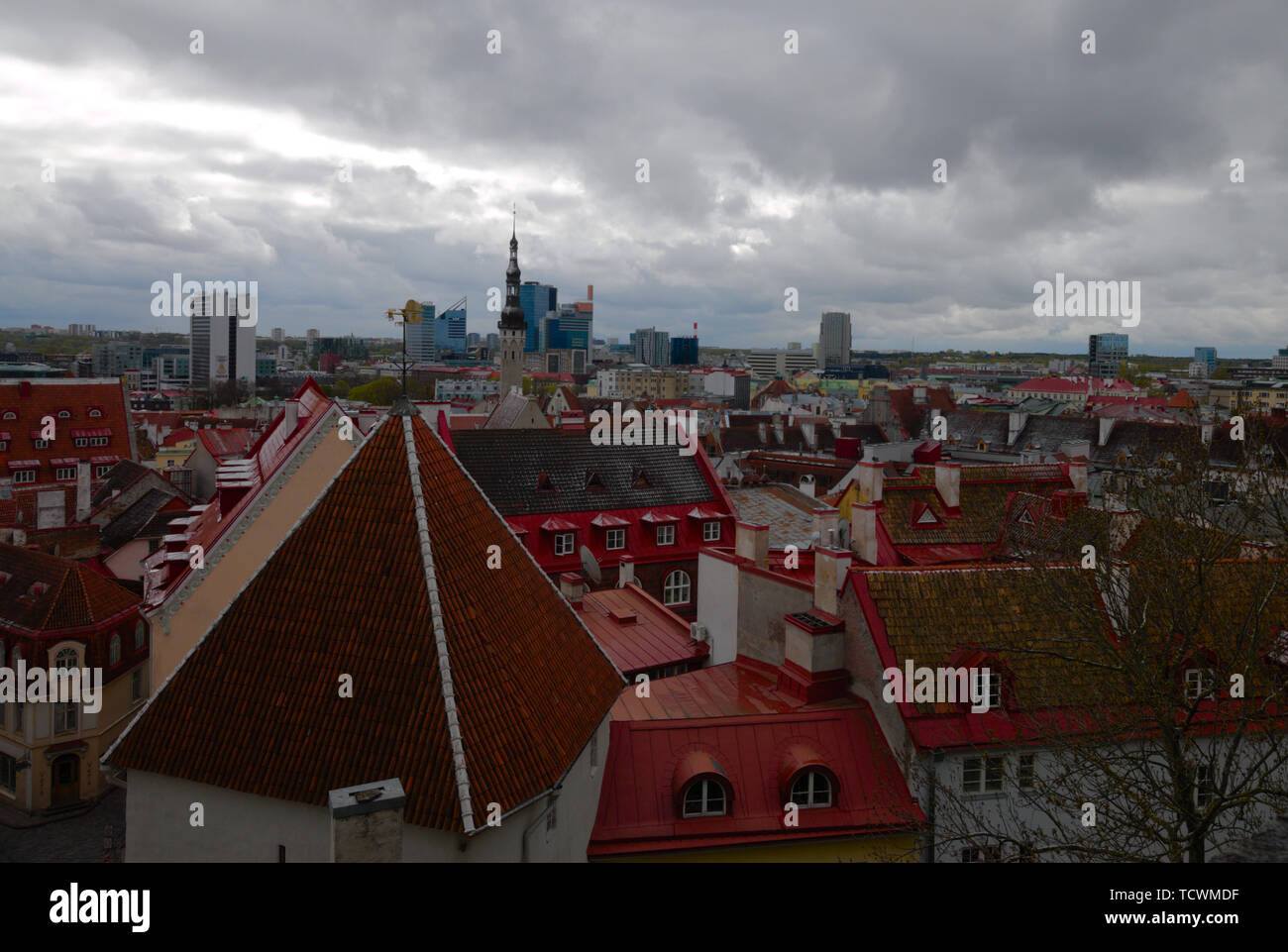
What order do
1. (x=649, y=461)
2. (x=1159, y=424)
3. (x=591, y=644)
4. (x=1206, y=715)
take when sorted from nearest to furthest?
(x=591, y=644), (x=1206, y=715), (x=649, y=461), (x=1159, y=424)

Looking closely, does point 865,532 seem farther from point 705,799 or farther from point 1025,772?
point 705,799

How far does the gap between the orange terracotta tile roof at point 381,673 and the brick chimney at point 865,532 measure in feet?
58.2

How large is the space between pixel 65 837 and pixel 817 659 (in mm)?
24852

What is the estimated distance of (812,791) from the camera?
18219 millimetres

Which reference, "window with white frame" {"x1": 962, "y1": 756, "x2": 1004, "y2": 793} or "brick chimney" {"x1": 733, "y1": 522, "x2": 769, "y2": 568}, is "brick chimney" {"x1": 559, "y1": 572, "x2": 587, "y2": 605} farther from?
"window with white frame" {"x1": 962, "y1": 756, "x2": 1004, "y2": 793}

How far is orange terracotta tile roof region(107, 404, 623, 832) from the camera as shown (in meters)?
11.9

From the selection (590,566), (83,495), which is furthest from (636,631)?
(83,495)

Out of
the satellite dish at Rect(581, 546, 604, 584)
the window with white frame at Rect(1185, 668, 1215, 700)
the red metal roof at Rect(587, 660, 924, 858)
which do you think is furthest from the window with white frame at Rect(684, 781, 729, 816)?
the satellite dish at Rect(581, 546, 604, 584)

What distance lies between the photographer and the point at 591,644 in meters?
16.4

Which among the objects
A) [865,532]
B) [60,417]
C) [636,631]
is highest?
[60,417]
